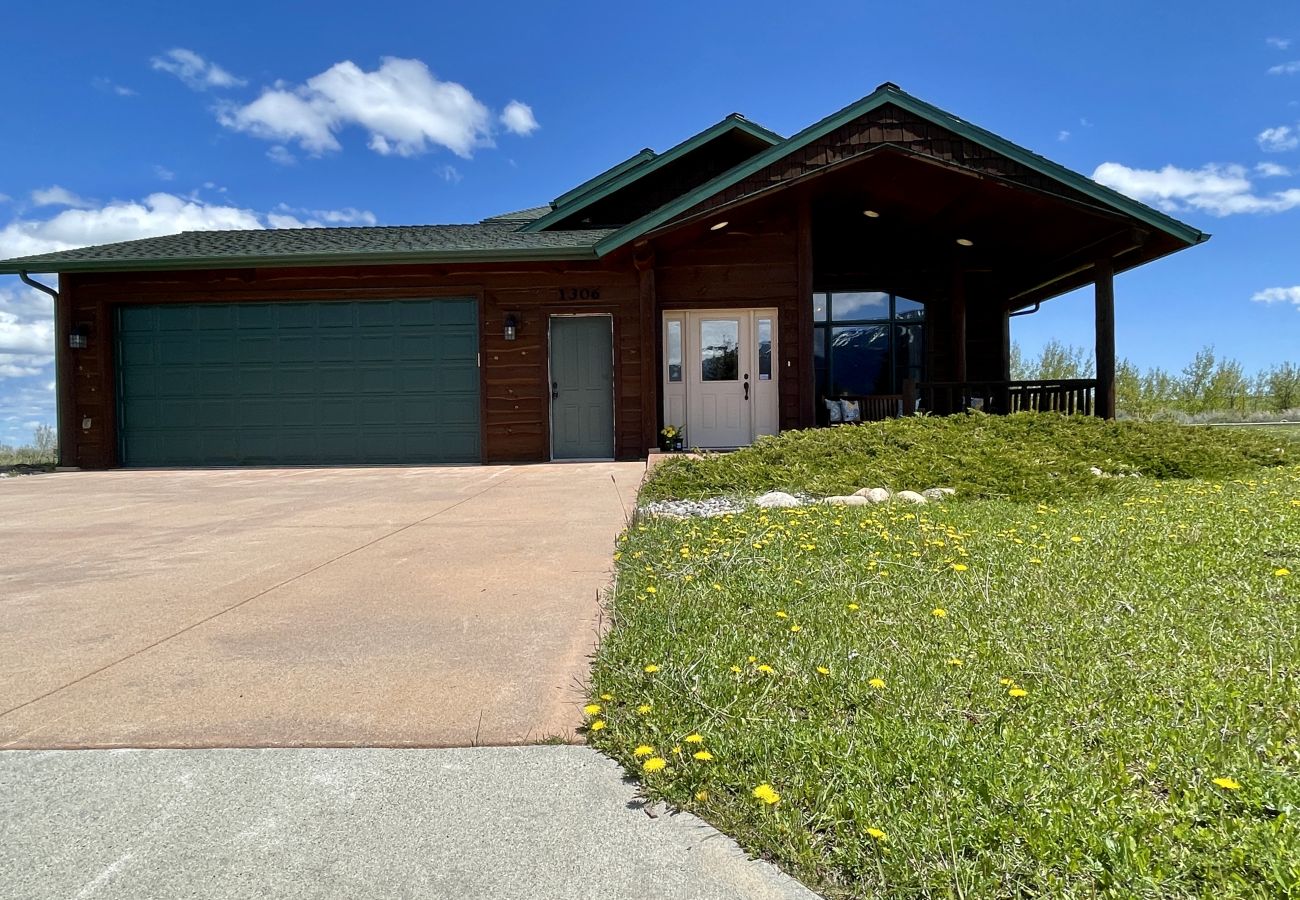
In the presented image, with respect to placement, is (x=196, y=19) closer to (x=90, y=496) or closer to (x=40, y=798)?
(x=90, y=496)

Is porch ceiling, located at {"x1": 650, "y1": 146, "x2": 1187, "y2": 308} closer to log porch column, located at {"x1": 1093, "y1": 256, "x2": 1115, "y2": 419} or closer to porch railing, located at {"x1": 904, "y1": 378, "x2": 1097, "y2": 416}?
log porch column, located at {"x1": 1093, "y1": 256, "x2": 1115, "y2": 419}

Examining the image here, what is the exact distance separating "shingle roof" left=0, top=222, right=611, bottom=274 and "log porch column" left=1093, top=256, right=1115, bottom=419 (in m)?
6.96

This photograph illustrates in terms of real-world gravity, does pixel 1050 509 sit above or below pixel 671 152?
below

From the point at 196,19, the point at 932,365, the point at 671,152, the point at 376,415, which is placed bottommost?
the point at 376,415

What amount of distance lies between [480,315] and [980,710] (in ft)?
31.3

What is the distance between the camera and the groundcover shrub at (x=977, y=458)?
6.43 m

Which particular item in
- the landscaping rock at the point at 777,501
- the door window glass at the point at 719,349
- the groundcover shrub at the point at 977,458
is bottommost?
the landscaping rock at the point at 777,501

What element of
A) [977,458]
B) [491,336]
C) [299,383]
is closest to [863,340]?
[977,458]

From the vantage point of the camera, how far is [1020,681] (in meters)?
2.23

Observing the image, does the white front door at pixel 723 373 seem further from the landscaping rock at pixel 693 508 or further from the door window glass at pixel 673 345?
the landscaping rock at pixel 693 508

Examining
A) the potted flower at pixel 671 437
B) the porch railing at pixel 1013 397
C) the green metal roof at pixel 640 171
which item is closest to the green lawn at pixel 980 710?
the potted flower at pixel 671 437

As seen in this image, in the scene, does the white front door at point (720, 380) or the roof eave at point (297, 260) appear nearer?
the roof eave at point (297, 260)

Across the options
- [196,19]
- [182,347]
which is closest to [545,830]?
[182,347]

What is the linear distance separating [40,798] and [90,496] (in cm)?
715
